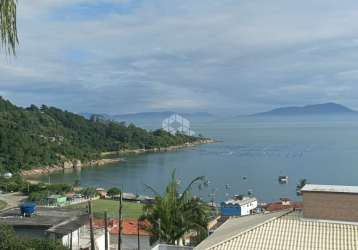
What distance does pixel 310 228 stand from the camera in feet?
33.8

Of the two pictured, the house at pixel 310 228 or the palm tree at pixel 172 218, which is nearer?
the house at pixel 310 228

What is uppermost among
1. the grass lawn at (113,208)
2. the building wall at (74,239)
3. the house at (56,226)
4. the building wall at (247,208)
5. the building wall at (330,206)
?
the building wall at (330,206)

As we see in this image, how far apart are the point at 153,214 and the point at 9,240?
4.13 meters

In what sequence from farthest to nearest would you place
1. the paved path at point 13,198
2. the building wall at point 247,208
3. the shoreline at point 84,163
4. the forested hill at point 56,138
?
the forested hill at point 56,138 < the shoreline at point 84,163 < the paved path at point 13,198 < the building wall at point 247,208

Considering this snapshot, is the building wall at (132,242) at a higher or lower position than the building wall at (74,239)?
lower

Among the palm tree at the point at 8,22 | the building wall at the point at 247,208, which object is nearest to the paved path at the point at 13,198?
the building wall at the point at 247,208

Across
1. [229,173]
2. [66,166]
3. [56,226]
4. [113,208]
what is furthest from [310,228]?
[66,166]

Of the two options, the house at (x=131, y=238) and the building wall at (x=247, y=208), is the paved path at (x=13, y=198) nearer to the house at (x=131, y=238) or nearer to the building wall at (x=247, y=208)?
the building wall at (x=247, y=208)

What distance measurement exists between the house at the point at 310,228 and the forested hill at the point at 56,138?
Result: 217 feet

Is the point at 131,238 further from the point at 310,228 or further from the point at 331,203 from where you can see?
the point at 331,203

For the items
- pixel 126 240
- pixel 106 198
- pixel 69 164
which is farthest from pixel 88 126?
pixel 126 240

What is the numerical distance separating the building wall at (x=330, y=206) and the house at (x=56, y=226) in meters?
7.23

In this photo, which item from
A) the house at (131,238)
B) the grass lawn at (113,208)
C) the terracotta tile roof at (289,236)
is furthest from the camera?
the grass lawn at (113,208)

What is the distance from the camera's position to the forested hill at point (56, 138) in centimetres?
7894
